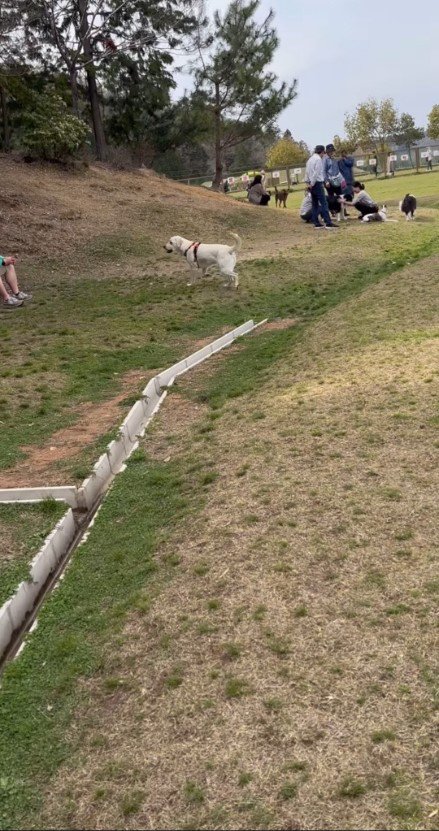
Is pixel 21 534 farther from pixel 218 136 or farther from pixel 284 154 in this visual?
pixel 284 154

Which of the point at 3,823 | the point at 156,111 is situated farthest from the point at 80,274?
the point at 156,111

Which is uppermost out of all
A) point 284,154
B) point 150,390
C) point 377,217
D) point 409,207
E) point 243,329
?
point 284,154

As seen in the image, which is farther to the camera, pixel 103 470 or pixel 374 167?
pixel 374 167

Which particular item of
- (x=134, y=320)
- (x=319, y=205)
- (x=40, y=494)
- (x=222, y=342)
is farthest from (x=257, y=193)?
(x=40, y=494)

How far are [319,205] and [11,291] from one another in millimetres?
9432

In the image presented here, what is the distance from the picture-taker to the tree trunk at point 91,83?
822 inches

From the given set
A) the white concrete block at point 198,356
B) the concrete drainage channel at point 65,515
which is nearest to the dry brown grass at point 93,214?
the white concrete block at point 198,356

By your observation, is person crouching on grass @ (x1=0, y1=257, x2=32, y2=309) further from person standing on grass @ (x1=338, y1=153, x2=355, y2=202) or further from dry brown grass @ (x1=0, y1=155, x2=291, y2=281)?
person standing on grass @ (x1=338, y1=153, x2=355, y2=202)

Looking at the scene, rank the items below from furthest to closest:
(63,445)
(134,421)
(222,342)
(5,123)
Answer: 1. (5,123)
2. (222,342)
3. (134,421)
4. (63,445)

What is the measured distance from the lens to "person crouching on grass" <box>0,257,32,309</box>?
1074 cm

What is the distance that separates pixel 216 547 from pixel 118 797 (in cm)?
158

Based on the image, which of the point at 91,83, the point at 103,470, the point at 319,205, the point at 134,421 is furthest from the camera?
the point at 91,83

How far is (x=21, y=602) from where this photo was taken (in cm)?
346

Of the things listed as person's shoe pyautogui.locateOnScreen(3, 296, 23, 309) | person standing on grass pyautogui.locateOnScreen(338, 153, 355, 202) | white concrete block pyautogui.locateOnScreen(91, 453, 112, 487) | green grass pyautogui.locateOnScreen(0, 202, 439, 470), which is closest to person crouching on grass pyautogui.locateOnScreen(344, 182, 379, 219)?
person standing on grass pyautogui.locateOnScreen(338, 153, 355, 202)
